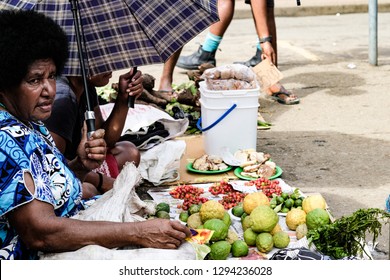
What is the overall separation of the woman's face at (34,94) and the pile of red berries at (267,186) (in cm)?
179

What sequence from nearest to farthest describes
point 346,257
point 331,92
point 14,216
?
point 14,216 < point 346,257 < point 331,92

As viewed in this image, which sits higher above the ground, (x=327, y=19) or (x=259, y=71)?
(x=259, y=71)

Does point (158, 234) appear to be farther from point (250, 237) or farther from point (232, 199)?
point (232, 199)

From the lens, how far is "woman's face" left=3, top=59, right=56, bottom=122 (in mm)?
2438

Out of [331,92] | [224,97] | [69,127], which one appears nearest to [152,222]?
[69,127]

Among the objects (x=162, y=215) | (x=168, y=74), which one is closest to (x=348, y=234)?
(x=162, y=215)

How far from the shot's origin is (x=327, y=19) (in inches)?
472

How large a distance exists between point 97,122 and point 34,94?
1531 millimetres

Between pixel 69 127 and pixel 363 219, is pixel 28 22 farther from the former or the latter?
pixel 363 219

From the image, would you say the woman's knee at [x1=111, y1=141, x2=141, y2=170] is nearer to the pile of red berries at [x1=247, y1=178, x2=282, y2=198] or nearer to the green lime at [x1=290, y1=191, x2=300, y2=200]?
the pile of red berries at [x1=247, y1=178, x2=282, y2=198]

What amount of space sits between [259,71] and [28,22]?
3.06m

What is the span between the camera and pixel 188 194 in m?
3.97

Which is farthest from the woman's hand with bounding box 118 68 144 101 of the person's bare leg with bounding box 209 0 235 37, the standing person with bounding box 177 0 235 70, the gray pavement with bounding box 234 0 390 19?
the gray pavement with bounding box 234 0 390 19

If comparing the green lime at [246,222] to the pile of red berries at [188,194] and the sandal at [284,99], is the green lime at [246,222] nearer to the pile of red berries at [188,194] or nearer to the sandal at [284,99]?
the pile of red berries at [188,194]
